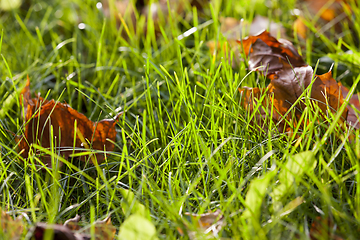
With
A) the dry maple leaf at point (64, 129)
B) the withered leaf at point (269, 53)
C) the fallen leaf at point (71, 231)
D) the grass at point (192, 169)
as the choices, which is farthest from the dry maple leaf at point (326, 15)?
the fallen leaf at point (71, 231)

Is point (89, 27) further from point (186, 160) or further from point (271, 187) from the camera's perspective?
point (271, 187)

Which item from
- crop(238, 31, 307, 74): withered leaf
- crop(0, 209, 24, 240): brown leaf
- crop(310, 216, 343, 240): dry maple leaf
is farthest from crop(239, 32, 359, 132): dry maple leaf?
crop(0, 209, 24, 240): brown leaf

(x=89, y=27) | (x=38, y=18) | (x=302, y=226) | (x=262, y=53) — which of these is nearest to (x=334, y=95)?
(x=262, y=53)

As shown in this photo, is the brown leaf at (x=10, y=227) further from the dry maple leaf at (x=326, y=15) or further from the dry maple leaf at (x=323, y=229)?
the dry maple leaf at (x=326, y=15)

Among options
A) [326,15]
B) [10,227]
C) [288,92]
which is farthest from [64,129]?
[326,15]

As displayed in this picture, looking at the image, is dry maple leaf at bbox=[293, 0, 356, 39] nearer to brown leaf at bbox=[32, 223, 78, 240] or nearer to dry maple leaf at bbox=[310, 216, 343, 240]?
dry maple leaf at bbox=[310, 216, 343, 240]

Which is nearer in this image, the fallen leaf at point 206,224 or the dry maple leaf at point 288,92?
the fallen leaf at point 206,224
